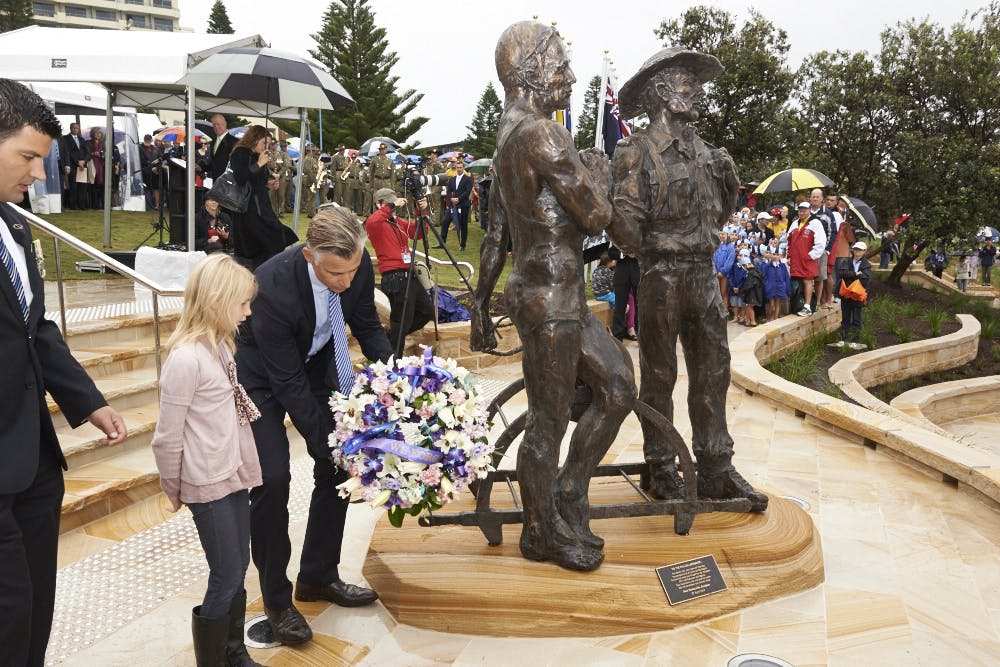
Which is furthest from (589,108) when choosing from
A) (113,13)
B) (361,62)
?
(113,13)

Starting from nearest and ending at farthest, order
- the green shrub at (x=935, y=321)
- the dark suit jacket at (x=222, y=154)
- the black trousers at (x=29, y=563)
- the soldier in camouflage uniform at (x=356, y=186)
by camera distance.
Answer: the black trousers at (x=29, y=563)
the dark suit jacket at (x=222, y=154)
the green shrub at (x=935, y=321)
the soldier in camouflage uniform at (x=356, y=186)

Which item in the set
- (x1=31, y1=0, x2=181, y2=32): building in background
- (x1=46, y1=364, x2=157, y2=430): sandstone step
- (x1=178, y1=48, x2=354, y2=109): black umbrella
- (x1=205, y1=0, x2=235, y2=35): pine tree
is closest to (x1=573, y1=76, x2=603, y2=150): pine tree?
(x1=205, y1=0, x2=235, y2=35): pine tree

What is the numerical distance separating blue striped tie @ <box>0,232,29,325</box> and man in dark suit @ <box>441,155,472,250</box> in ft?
48.0

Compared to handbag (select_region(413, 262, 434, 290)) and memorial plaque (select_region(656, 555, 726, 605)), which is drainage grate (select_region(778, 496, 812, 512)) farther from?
handbag (select_region(413, 262, 434, 290))

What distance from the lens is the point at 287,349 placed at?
317cm

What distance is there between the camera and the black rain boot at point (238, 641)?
116 inches

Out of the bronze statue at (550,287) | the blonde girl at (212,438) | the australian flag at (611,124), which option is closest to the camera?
the blonde girl at (212,438)

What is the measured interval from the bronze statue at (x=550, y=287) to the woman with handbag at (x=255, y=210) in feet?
14.4

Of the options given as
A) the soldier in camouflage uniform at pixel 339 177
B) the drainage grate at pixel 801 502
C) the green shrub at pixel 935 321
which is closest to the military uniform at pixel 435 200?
the soldier in camouflage uniform at pixel 339 177

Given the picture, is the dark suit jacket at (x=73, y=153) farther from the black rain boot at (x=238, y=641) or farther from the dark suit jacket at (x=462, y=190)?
the black rain boot at (x=238, y=641)

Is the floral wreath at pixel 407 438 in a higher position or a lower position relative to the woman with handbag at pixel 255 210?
lower

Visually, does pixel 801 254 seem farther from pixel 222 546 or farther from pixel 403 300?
pixel 222 546

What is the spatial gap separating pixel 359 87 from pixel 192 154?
3190cm

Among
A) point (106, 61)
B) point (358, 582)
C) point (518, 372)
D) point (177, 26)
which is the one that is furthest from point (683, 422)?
point (177, 26)
